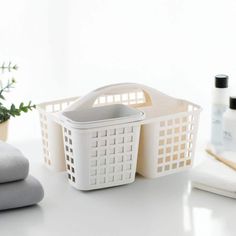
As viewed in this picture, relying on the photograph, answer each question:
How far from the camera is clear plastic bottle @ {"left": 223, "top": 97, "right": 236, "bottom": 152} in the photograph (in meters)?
1.76

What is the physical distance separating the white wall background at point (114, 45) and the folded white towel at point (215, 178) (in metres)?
0.74

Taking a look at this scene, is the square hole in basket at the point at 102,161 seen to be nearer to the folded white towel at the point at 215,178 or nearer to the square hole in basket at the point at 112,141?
the square hole in basket at the point at 112,141

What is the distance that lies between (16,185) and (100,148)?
22 cm

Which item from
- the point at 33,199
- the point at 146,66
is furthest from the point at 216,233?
the point at 146,66

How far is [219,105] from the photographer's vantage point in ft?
6.03

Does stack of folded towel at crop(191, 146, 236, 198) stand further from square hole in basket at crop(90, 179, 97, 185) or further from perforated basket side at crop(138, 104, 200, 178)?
square hole in basket at crop(90, 179, 97, 185)

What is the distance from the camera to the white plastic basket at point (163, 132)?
65.3 inches

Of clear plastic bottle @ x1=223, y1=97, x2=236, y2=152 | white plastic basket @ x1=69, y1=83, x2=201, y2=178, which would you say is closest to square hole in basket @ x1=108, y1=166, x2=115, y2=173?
white plastic basket @ x1=69, y1=83, x2=201, y2=178

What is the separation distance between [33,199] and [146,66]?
1025 millimetres

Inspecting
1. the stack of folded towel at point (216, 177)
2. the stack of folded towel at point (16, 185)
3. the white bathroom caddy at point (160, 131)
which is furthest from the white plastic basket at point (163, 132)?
the stack of folded towel at point (16, 185)

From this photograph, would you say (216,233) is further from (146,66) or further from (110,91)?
(146,66)

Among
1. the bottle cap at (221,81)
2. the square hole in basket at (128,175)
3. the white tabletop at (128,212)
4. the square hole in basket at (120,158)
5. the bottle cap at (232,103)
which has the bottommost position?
the white tabletop at (128,212)

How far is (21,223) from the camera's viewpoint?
56.7 inches

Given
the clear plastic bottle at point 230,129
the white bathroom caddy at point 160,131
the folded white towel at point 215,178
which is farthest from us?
the clear plastic bottle at point 230,129
